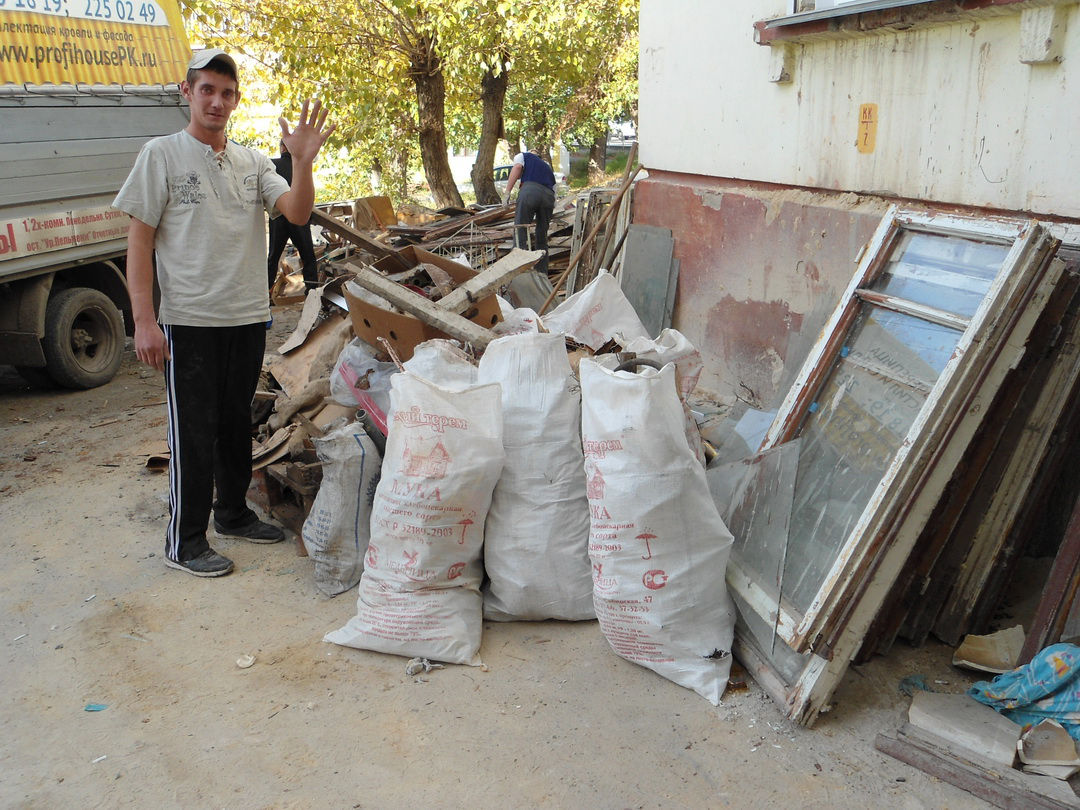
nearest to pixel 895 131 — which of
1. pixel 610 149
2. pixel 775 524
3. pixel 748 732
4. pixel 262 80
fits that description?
pixel 775 524

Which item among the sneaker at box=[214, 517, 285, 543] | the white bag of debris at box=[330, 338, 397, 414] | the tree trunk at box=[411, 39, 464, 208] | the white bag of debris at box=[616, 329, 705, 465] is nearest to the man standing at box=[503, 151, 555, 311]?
the tree trunk at box=[411, 39, 464, 208]

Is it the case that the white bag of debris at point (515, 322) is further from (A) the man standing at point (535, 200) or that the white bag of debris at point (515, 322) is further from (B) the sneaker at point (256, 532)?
(A) the man standing at point (535, 200)

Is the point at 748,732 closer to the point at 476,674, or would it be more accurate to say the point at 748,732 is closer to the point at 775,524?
the point at 775,524

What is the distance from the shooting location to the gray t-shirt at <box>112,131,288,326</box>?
11.0ft

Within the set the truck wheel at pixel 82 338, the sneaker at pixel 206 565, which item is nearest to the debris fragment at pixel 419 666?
the sneaker at pixel 206 565

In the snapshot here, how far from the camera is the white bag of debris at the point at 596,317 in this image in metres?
4.47

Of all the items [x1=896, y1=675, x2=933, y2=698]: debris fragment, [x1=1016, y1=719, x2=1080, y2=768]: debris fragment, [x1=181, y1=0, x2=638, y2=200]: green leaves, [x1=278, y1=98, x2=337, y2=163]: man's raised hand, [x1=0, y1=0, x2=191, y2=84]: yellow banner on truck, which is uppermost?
[x1=181, y1=0, x2=638, y2=200]: green leaves

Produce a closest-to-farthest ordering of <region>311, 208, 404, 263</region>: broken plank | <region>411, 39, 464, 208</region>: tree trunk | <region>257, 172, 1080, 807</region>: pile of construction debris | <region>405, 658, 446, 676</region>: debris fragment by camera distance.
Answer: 1. <region>257, 172, 1080, 807</region>: pile of construction debris
2. <region>405, 658, 446, 676</region>: debris fragment
3. <region>311, 208, 404, 263</region>: broken plank
4. <region>411, 39, 464, 208</region>: tree trunk

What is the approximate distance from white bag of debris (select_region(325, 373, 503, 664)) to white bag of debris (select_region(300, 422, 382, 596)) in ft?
1.26

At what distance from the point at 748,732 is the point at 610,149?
133ft

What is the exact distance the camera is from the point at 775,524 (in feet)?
9.62

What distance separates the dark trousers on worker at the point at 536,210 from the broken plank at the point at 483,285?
4.61m

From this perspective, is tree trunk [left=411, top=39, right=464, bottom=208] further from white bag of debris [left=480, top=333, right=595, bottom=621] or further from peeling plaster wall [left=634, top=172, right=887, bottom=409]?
white bag of debris [left=480, top=333, right=595, bottom=621]

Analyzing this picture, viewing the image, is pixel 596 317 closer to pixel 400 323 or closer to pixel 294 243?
pixel 400 323
